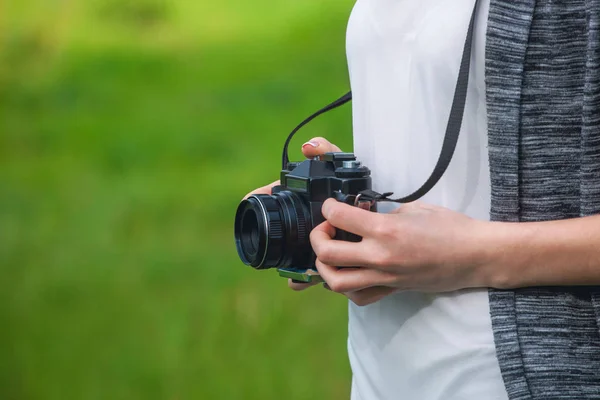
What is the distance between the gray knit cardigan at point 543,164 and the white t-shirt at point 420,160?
19 millimetres

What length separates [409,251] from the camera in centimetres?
46

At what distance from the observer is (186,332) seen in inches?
62.5

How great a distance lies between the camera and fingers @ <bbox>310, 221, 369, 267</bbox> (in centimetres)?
49

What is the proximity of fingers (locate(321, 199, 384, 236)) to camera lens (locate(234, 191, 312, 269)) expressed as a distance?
6 cm

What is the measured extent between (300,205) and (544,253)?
0.68 feet

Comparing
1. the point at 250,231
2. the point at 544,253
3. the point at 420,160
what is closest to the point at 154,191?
the point at 250,231

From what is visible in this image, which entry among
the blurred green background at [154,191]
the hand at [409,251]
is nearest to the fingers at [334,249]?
the hand at [409,251]

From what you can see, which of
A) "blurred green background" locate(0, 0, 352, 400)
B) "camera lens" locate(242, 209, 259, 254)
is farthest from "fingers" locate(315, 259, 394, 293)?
"blurred green background" locate(0, 0, 352, 400)

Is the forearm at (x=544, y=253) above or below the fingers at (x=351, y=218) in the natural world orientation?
below

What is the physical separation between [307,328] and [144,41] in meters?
0.79

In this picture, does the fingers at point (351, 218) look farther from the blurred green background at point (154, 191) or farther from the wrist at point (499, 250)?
the blurred green background at point (154, 191)

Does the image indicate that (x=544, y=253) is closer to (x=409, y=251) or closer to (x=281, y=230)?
(x=409, y=251)

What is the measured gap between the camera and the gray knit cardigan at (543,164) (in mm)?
452

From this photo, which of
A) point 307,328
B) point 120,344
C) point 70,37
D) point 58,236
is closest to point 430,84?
point 307,328
